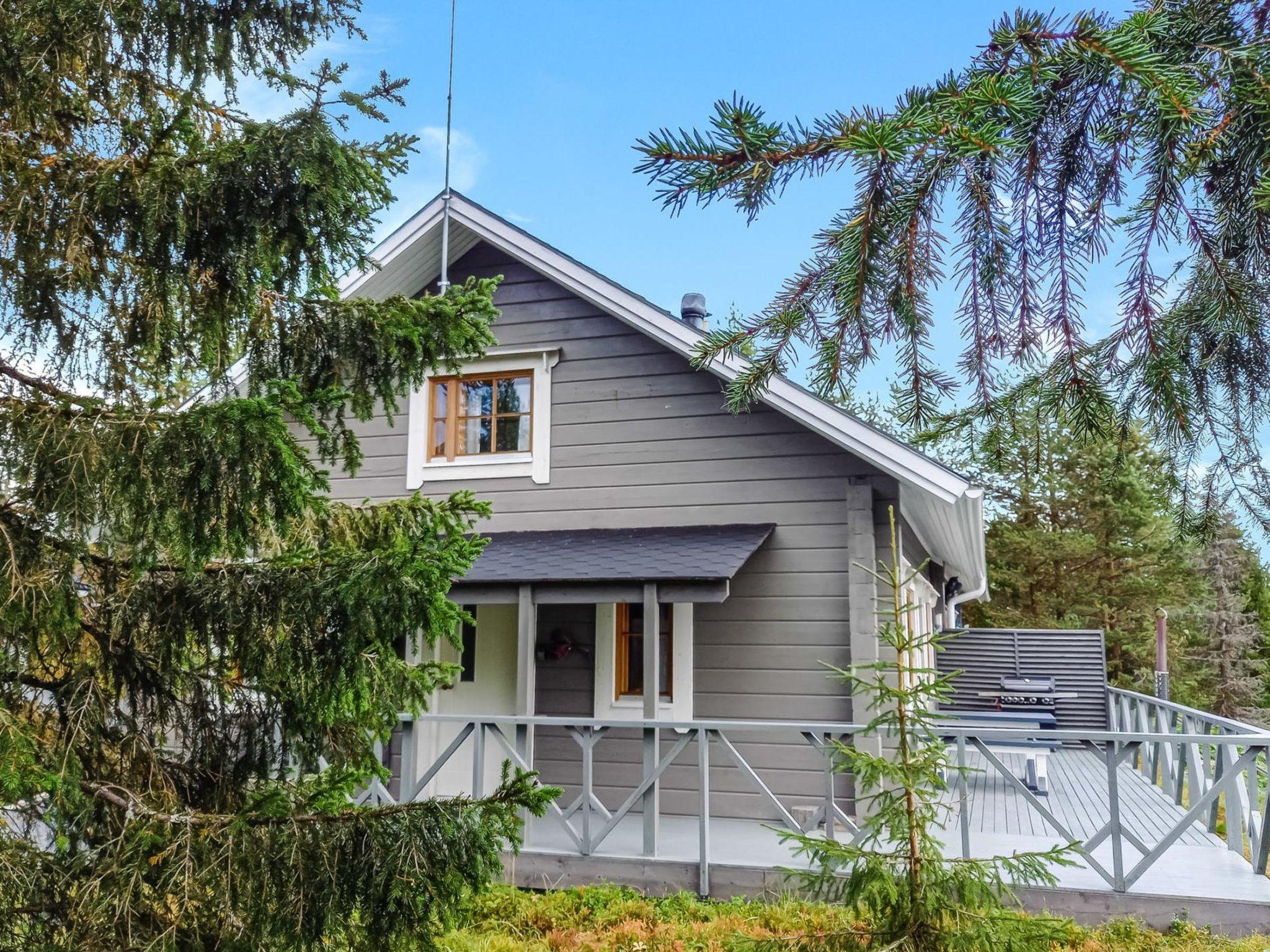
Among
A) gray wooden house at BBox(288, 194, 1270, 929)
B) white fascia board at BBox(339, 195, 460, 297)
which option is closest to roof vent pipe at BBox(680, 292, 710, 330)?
gray wooden house at BBox(288, 194, 1270, 929)

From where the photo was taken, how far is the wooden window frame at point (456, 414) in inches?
381

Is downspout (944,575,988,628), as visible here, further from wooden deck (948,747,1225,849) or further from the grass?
the grass

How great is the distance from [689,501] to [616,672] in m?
1.78

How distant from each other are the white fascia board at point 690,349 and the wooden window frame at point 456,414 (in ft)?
3.65

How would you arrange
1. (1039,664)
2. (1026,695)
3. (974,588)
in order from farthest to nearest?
(974,588), (1039,664), (1026,695)

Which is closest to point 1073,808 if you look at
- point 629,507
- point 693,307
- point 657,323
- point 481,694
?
point 629,507

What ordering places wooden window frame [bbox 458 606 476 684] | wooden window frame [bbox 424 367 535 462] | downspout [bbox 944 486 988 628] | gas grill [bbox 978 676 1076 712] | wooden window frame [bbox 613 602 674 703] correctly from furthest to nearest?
1. gas grill [bbox 978 676 1076 712]
2. wooden window frame [bbox 424 367 535 462]
3. wooden window frame [bbox 458 606 476 684]
4. wooden window frame [bbox 613 602 674 703]
5. downspout [bbox 944 486 988 628]

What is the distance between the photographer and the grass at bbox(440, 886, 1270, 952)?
5391 mm

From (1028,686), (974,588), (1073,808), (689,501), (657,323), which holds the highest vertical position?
(657,323)

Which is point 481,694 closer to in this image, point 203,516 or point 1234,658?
point 203,516

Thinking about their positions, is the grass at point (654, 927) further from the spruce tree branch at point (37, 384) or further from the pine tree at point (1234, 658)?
the pine tree at point (1234, 658)

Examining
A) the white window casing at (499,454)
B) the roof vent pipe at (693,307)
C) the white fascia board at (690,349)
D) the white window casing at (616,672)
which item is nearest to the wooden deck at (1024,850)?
the white window casing at (616,672)

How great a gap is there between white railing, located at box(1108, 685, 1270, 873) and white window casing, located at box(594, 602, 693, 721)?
3.77 meters

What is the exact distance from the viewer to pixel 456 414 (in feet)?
32.4
